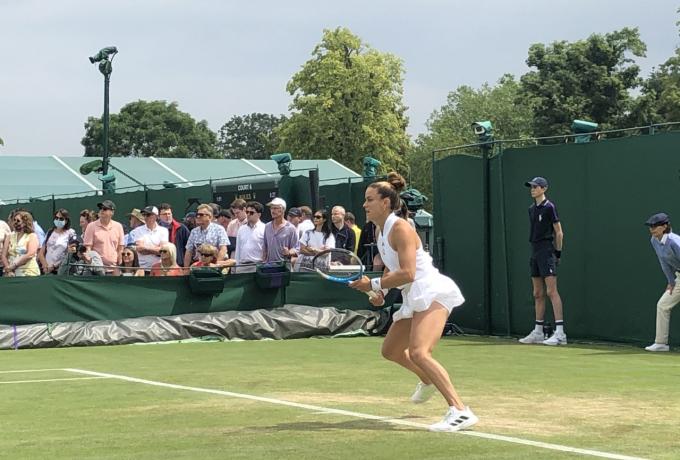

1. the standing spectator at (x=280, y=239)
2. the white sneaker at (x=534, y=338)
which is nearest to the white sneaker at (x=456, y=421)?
the white sneaker at (x=534, y=338)

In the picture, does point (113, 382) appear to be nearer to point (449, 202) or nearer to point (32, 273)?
point (32, 273)

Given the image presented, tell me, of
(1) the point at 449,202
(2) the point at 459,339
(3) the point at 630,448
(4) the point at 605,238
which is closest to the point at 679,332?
(4) the point at 605,238

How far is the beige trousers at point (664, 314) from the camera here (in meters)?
14.7

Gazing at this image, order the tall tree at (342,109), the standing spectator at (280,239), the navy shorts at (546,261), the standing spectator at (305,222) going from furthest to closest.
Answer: the tall tree at (342,109), the standing spectator at (305,222), the standing spectator at (280,239), the navy shorts at (546,261)

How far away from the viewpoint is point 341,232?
18.2 meters

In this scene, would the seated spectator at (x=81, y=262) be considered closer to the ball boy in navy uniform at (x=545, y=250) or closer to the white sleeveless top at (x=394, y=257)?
the ball boy in navy uniform at (x=545, y=250)

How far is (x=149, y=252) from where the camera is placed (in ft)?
60.2

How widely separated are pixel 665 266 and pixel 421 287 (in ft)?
24.0

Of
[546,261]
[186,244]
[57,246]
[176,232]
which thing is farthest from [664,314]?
[57,246]

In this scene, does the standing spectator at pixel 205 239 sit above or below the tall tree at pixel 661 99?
below

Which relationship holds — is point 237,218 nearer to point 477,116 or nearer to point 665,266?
point 665,266

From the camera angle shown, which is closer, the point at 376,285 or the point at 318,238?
the point at 376,285

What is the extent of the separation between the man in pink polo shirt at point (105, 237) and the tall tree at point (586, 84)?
54145 millimetres

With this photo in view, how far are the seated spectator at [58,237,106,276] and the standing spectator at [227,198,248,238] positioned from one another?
2.51m
